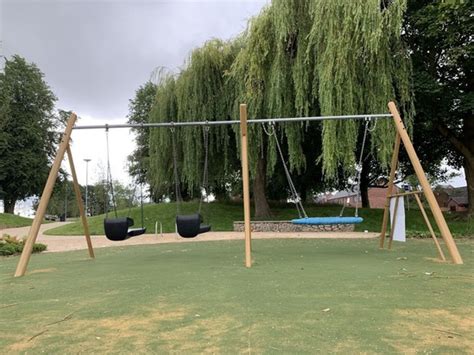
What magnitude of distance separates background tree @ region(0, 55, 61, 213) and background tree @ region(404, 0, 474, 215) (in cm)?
3034

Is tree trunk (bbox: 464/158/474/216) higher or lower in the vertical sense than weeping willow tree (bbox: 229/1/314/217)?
lower

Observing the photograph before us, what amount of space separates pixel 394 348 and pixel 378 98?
11.5 meters

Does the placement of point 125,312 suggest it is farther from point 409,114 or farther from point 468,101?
point 468,101

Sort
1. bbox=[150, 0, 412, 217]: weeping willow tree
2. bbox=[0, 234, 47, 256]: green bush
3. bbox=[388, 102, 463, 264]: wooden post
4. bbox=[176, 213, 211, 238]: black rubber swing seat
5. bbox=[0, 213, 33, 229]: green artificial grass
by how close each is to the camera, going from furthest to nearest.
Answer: bbox=[0, 213, 33, 229]: green artificial grass
bbox=[150, 0, 412, 217]: weeping willow tree
bbox=[0, 234, 47, 256]: green bush
bbox=[176, 213, 211, 238]: black rubber swing seat
bbox=[388, 102, 463, 264]: wooden post

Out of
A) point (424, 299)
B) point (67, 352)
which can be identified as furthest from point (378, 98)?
point (67, 352)

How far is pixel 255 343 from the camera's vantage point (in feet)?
11.0

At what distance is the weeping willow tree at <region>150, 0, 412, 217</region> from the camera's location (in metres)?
13.1

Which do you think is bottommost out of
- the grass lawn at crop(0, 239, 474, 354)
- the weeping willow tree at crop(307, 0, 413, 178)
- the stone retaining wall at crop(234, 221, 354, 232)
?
the grass lawn at crop(0, 239, 474, 354)

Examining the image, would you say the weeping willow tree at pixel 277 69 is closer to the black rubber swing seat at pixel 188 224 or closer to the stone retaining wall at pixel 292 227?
the stone retaining wall at pixel 292 227

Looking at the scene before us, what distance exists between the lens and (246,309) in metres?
4.32

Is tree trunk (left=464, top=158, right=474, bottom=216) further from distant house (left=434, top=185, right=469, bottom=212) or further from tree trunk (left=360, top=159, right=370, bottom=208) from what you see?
distant house (left=434, top=185, right=469, bottom=212)

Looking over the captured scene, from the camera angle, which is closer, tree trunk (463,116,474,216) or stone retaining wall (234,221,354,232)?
stone retaining wall (234,221,354,232)

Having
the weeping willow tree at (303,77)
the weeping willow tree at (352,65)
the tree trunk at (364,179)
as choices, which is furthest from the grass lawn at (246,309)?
the tree trunk at (364,179)

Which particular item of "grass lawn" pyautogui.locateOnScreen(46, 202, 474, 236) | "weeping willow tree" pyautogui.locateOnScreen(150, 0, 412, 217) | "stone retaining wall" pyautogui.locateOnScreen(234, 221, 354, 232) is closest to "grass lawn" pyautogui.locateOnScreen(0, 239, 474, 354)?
"weeping willow tree" pyautogui.locateOnScreen(150, 0, 412, 217)
